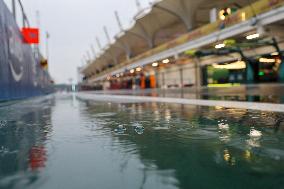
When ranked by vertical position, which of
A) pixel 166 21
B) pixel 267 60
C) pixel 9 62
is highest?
pixel 166 21

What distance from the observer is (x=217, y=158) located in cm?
341

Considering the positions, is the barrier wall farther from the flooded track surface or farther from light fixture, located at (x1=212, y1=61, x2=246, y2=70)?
light fixture, located at (x1=212, y1=61, x2=246, y2=70)

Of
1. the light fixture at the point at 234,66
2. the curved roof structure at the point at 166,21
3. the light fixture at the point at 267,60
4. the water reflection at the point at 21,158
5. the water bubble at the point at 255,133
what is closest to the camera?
the water reflection at the point at 21,158

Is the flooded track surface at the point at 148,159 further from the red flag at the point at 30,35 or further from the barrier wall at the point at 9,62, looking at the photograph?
the red flag at the point at 30,35

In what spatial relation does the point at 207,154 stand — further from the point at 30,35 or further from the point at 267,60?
the point at 267,60

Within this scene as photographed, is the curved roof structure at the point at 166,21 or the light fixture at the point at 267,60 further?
the curved roof structure at the point at 166,21

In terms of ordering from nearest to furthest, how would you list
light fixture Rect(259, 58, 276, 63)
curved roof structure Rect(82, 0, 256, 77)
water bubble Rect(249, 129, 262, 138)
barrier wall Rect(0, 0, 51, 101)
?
water bubble Rect(249, 129, 262, 138) < barrier wall Rect(0, 0, 51, 101) < light fixture Rect(259, 58, 276, 63) < curved roof structure Rect(82, 0, 256, 77)

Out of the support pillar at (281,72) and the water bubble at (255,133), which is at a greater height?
the support pillar at (281,72)

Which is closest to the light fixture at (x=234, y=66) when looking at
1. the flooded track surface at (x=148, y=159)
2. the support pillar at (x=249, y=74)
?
the support pillar at (x=249, y=74)

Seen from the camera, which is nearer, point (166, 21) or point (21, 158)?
point (21, 158)

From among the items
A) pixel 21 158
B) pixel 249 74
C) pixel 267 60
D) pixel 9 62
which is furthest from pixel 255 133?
pixel 249 74

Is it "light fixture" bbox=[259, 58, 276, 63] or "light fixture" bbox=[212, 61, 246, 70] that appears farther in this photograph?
"light fixture" bbox=[212, 61, 246, 70]

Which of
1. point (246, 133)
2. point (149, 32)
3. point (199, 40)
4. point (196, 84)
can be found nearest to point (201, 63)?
point (196, 84)

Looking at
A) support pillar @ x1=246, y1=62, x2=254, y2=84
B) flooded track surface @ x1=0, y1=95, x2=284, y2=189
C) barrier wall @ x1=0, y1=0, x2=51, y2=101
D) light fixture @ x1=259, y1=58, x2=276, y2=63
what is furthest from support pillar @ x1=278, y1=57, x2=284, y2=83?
flooded track surface @ x1=0, y1=95, x2=284, y2=189
